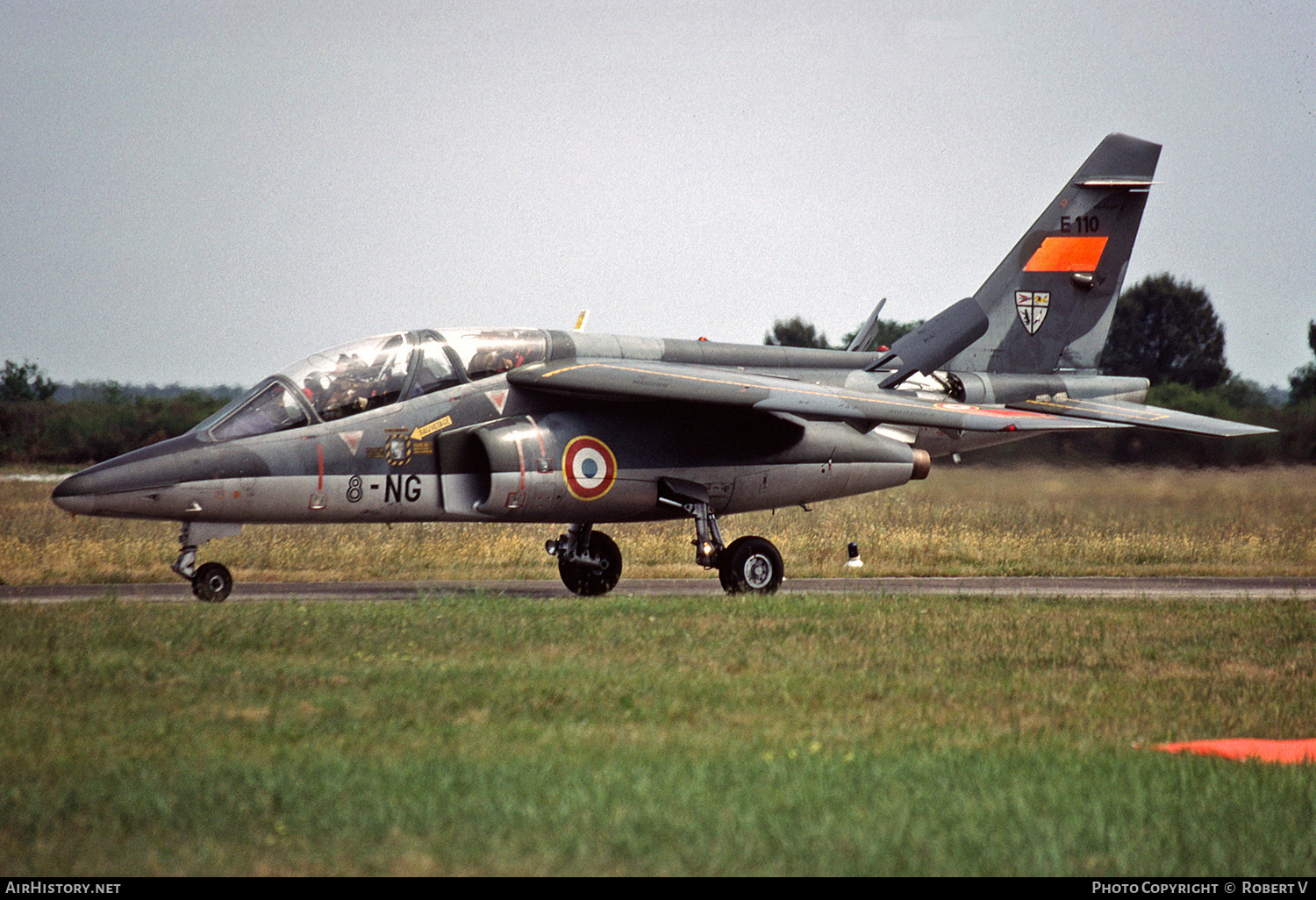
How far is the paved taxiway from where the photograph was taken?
15.6 meters

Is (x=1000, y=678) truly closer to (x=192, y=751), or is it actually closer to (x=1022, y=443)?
(x=192, y=751)

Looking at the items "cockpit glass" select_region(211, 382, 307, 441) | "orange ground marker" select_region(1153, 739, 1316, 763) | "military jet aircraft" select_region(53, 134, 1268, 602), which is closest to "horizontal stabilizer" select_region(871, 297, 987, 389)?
"military jet aircraft" select_region(53, 134, 1268, 602)

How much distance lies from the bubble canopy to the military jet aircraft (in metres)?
0.02

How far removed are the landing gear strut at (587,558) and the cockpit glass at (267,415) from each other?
12.7 ft

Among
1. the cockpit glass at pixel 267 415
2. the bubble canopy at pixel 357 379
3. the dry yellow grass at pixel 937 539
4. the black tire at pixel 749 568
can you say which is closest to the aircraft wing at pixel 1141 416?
the dry yellow grass at pixel 937 539

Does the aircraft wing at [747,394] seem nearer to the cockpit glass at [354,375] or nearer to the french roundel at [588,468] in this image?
the french roundel at [588,468]

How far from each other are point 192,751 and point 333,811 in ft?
5.19

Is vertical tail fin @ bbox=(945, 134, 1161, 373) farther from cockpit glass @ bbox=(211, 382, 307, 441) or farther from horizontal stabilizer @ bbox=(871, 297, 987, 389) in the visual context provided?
cockpit glass @ bbox=(211, 382, 307, 441)

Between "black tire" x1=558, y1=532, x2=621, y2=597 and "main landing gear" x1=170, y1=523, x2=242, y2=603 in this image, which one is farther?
"black tire" x1=558, y1=532, x2=621, y2=597

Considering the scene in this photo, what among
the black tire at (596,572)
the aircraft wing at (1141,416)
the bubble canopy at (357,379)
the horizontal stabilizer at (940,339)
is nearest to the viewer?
the bubble canopy at (357,379)

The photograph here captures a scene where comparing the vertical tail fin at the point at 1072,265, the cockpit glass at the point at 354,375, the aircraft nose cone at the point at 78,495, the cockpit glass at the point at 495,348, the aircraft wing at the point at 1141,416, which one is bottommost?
the aircraft nose cone at the point at 78,495

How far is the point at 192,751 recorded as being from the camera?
6.89 m

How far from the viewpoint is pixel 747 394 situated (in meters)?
14.9

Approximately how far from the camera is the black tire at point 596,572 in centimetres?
1638
